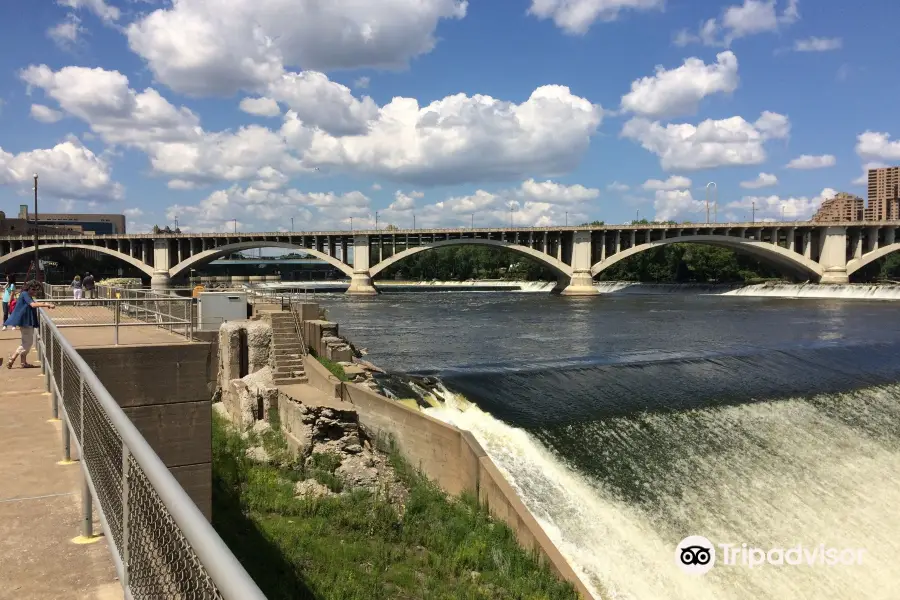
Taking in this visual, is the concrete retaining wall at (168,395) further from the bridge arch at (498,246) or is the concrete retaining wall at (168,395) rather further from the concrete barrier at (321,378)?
the bridge arch at (498,246)

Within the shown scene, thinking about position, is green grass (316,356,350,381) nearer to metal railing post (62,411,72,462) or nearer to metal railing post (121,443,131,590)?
metal railing post (62,411,72,462)

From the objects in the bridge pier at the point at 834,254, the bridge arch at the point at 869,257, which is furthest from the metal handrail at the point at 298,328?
the bridge arch at the point at 869,257

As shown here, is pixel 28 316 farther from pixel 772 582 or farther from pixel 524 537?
pixel 772 582

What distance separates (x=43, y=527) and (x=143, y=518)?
6.18ft

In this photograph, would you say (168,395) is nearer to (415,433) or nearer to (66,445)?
(66,445)

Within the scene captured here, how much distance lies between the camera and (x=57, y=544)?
409 cm

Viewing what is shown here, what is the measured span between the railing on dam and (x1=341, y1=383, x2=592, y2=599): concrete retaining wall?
8.05 metres

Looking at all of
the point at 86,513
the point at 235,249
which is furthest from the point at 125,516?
the point at 235,249

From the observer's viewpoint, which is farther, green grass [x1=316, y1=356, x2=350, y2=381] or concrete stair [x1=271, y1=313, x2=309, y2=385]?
concrete stair [x1=271, y1=313, x2=309, y2=385]

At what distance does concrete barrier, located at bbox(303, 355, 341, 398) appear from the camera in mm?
17141

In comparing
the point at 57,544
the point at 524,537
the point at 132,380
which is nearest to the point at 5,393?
the point at 132,380

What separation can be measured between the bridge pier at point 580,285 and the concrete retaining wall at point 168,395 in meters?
76.2

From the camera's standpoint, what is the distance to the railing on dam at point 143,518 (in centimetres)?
200

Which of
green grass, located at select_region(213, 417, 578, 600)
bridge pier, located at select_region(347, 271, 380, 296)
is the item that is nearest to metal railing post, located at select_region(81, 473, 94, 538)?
green grass, located at select_region(213, 417, 578, 600)
